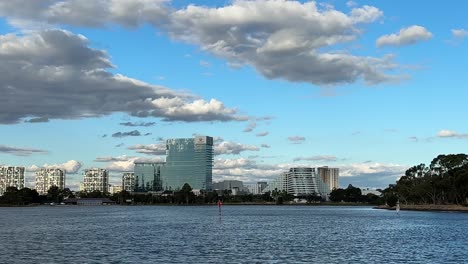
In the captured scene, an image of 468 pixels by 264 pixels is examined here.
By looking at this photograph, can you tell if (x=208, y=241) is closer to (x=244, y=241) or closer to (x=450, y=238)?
(x=244, y=241)

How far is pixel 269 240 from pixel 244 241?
12.5 ft

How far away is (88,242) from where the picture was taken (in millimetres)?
78438

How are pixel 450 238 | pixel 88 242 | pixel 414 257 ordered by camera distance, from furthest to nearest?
pixel 450 238 → pixel 88 242 → pixel 414 257

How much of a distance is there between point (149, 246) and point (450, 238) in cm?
A: 4389

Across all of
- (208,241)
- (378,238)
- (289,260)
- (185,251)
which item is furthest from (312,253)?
(378,238)

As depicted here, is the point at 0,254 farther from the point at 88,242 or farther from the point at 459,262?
the point at 459,262

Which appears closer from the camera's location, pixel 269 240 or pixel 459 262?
pixel 459 262

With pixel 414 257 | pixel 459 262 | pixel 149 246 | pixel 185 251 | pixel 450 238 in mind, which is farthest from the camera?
pixel 450 238

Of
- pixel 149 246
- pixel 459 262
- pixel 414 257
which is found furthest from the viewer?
pixel 149 246

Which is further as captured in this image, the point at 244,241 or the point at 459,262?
the point at 244,241

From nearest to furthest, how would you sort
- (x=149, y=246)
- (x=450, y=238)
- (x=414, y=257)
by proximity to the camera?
(x=414, y=257) < (x=149, y=246) < (x=450, y=238)

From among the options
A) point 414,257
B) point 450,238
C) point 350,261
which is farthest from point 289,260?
point 450,238

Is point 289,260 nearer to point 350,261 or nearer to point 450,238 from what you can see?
point 350,261

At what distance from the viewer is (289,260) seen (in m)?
57.6
